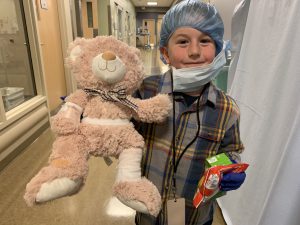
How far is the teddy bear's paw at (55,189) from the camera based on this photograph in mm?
486

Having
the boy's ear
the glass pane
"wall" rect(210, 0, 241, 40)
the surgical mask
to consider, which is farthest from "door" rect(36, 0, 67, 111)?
the surgical mask

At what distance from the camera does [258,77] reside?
1.20 meters

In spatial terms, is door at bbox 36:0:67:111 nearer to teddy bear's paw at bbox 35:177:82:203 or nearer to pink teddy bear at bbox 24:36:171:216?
pink teddy bear at bbox 24:36:171:216

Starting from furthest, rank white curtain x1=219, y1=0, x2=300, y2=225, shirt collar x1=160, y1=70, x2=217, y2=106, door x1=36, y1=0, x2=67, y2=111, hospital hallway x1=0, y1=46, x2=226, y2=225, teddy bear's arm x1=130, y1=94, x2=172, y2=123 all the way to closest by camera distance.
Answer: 1. door x1=36, y1=0, x2=67, y2=111
2. hospital hallway x1=0, y1=46, x2=226, y2=225
3. white curtain x1=219, y1=0, x2=300, y2=225
4. shirt collar x1=160, y1=70, x2=217, y2=106
5. teddy bear's arm x1=130, y1=94, x2=172, y2=123

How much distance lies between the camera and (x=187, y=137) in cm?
73

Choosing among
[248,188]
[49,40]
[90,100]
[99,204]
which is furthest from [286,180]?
[49,40]

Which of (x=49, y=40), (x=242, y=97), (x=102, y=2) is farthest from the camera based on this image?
(x=102, y=2)

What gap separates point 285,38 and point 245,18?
0.46 m

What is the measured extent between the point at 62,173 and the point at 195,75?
0.45 m

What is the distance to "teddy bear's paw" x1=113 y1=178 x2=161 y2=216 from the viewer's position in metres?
0.54

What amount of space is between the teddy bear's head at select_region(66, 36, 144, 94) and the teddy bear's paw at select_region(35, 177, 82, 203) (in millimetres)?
246

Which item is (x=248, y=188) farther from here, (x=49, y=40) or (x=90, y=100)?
(x=49, y=40)

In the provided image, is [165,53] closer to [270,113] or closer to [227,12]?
[270,113]

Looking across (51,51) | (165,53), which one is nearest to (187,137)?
(165,53)
